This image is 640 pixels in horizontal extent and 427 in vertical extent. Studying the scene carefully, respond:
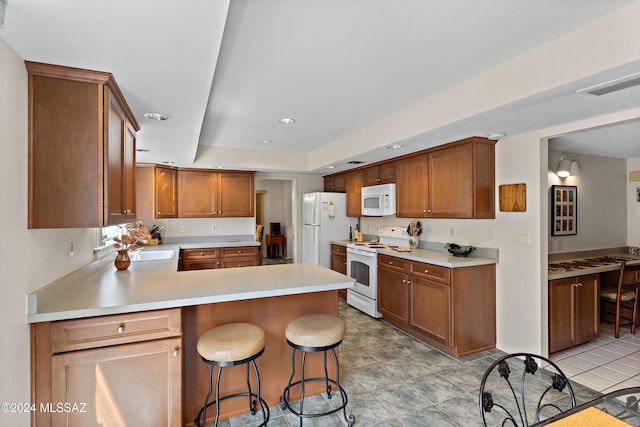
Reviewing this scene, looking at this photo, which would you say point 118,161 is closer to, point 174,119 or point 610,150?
point 174,119

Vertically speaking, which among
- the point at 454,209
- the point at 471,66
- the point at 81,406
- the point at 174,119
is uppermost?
the point at 471,66

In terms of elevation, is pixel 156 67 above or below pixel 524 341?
above

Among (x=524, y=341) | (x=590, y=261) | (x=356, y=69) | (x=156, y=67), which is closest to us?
(x=156, y=67)

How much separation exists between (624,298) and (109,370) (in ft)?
16.5

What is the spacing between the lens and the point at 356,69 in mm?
2100

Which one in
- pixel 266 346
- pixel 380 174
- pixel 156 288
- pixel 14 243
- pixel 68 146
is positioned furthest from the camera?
pixel 380 174

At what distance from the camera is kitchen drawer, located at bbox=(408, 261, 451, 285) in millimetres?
3061

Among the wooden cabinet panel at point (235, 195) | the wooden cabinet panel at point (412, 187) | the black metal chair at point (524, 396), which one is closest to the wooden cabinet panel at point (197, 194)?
the wooden cabinet panel at point (235, 195)

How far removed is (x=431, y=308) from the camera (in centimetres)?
325

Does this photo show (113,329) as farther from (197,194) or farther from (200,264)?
(197,194)

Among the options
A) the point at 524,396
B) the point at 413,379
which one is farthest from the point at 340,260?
the point at 524,396

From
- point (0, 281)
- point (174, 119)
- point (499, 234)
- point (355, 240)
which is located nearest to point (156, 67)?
point (174, 119)

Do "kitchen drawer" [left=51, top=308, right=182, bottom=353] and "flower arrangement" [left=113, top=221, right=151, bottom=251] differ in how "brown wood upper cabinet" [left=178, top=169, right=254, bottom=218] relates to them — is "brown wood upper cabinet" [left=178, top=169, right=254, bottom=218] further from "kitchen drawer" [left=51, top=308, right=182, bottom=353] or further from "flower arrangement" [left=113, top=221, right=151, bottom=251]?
"kitchen drawer" [left=51, top=308, right=182, bottom=353]

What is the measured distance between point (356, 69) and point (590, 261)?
3758mm
